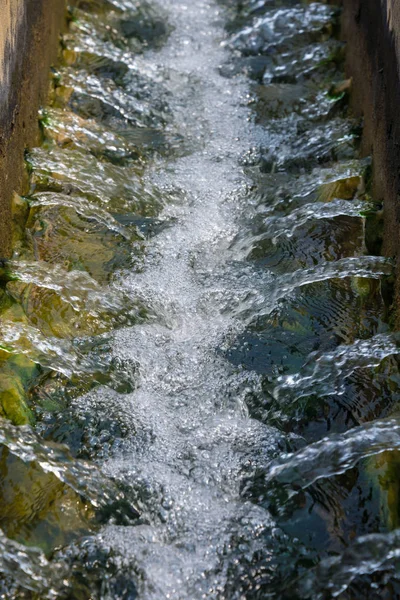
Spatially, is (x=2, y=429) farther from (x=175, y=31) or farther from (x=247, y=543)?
(x=175, y=31)

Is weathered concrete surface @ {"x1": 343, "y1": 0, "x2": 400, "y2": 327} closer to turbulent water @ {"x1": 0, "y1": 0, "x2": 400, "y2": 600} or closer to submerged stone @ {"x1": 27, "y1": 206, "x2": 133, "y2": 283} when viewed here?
turbulent water @ {"x1": 0, "y1": 0, "x2": 400, "y2": 600}

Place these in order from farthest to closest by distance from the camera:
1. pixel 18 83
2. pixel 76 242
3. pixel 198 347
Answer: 1. pixel 18 83
2. pixel 76 242
3. pixel 198 347

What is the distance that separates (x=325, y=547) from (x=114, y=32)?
174 inches

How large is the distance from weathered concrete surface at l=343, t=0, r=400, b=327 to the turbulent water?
123mm

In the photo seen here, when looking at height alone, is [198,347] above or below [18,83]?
below

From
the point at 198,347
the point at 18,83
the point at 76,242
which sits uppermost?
the point at 18,83

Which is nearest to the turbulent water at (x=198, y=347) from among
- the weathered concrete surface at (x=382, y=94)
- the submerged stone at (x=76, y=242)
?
the submerged stone at (x=76, y=242)

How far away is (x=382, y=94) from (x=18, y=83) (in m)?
1.85

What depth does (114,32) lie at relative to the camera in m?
6.07

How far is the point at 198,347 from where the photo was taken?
3.58 metres

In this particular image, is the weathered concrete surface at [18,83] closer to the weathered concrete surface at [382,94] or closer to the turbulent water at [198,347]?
Answer: the turbulent water at [198,347]

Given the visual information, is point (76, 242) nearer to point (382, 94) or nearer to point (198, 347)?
point (198, 347)

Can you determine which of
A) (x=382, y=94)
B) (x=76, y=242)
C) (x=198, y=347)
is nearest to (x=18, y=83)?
(x=76, y=242)

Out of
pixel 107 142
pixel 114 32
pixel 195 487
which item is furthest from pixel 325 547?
pixel 114 32
